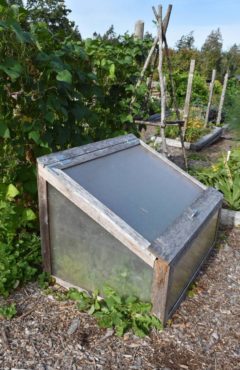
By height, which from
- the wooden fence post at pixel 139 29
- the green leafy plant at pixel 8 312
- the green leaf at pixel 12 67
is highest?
the wooden fence post at pixel 139 29

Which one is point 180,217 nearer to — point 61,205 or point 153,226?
point 153,226

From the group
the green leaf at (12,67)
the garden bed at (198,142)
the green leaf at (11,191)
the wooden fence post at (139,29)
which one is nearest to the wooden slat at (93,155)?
the green leaf at (11,191)

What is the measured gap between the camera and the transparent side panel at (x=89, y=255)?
1935mm

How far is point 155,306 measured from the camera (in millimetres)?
1939

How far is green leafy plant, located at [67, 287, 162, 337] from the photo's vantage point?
196cm

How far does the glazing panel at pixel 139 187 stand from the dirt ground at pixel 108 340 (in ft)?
2.10

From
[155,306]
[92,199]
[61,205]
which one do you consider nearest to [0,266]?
[61,205]

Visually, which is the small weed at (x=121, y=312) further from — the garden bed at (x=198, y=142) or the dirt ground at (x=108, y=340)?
the garden bed at (x=198, y=142)

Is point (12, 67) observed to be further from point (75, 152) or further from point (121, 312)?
point (121, 312)

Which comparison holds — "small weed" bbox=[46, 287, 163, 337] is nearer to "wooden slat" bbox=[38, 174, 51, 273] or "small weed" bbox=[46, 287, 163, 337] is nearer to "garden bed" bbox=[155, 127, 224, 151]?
"wooden slat" bbox=[38, 174, 51, 273]

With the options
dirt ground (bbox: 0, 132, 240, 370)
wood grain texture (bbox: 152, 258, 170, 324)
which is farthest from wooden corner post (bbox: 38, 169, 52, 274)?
wood grain texture (bbox: 152, 258, 170, 324)

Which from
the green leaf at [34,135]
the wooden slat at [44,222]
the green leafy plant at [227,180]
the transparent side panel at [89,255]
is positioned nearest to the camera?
the transparent side panel at [89,255]

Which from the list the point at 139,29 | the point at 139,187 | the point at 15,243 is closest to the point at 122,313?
the point at 139,187

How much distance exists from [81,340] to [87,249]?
1.74 feet
